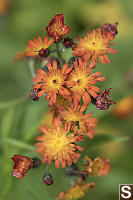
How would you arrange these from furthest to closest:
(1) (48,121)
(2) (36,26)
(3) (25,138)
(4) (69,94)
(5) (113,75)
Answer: (2) (36,26), (1) (48,121), (5) (113,75), (3) (25,138), (4) (69,94)

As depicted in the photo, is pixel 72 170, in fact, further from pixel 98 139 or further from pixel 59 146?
pixel 98 139

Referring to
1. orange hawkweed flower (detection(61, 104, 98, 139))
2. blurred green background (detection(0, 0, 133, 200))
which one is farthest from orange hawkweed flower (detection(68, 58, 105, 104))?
blurred green background (detection(0, 0, 133, 200))

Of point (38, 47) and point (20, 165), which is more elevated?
point (38, 47)

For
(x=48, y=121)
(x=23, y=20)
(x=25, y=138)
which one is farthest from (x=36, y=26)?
(x=25, y=138)

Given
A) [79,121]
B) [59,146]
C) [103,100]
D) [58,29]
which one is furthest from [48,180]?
[58,29]

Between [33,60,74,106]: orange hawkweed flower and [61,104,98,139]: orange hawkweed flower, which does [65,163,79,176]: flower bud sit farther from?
[33,60,74,106]: orange hawkweed flower

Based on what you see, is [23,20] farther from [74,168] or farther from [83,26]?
[74,168]
